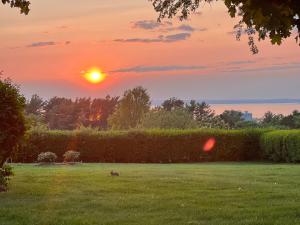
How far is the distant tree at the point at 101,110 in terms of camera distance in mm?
86681

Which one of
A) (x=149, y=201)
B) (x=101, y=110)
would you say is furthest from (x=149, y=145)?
(x=101, y=110)

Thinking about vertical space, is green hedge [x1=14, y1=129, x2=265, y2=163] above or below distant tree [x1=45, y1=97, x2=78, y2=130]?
below

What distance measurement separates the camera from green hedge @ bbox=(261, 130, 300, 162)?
29.9 m

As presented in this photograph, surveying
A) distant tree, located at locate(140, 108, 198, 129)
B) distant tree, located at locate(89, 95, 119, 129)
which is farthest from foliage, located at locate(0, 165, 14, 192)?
distant tree, located at locate(89, 95, 119, 129)

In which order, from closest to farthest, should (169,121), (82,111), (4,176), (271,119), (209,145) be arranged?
(4,176)
(209,145)
(169,121)
(271,119)
(82,111)

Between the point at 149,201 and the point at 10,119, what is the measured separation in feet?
14.0

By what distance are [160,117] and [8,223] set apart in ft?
117

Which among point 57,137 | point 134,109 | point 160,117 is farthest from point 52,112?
point 57,137

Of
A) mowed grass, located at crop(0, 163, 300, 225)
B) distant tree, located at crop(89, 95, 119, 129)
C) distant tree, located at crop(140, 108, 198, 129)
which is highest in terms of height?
distant tree, located at crop(89, 95, 119, 129)

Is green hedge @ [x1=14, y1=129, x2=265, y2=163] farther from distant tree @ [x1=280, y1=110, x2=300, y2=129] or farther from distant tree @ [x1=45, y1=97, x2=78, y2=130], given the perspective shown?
distant tree @ [x1=45, y1=97, x2=78, y2=130]

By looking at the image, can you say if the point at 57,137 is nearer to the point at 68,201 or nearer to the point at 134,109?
the point at 68,201

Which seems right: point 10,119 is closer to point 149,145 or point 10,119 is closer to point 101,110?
point 149,145

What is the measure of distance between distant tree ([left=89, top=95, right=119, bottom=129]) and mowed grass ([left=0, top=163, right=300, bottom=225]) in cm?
7143

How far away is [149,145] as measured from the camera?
1293 inches
